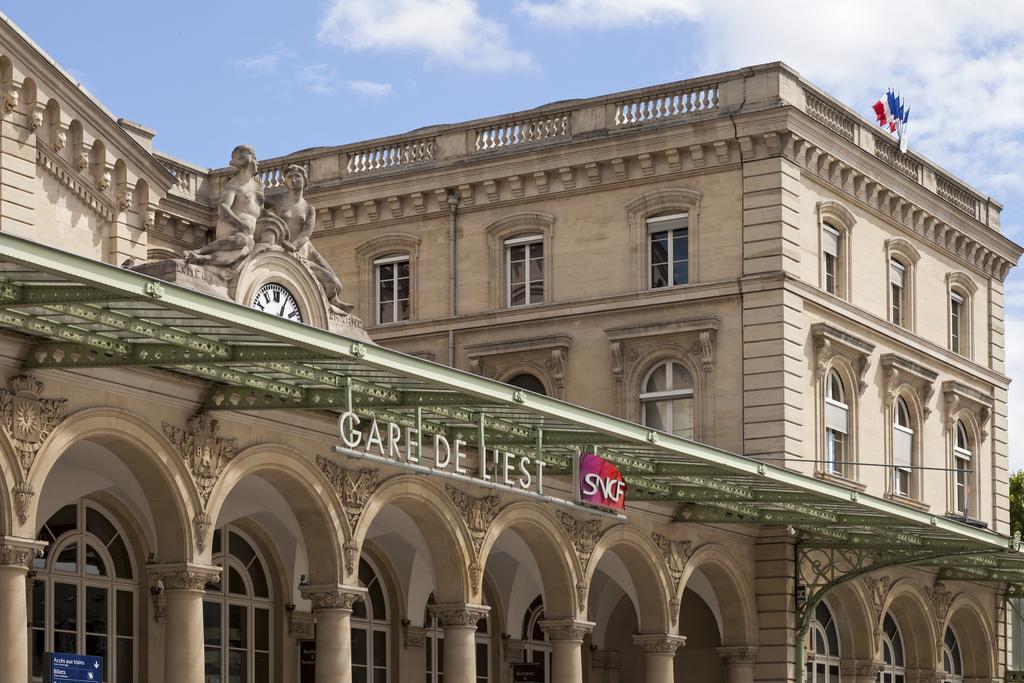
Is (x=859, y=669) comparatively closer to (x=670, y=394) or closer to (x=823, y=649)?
(x=823, y=649)

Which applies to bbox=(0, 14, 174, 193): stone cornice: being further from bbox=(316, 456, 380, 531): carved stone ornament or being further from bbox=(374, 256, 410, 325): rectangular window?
bbox=(374, 256, 410, 325): rectangular window

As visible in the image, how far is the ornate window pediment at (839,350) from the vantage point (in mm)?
46625

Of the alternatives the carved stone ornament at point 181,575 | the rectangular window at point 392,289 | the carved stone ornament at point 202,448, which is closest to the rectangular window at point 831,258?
the rectangular window at point 392,289

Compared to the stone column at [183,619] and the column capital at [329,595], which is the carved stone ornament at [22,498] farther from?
the column capital at [329,595]

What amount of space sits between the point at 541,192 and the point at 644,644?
1233cm

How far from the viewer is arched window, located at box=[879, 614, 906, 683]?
5159 cm

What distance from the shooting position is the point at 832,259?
48469 millimetres

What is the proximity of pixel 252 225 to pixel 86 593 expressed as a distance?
22.5 feet

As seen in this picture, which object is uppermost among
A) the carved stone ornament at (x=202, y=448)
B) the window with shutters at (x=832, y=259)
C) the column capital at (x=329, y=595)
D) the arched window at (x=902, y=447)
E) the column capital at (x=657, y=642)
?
the window with shutters at (x=832, y=259)

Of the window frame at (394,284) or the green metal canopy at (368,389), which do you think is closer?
the green metal canopy at (368,389)

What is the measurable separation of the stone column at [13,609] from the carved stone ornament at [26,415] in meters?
1.04

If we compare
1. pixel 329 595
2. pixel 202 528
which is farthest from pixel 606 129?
pixel 202 528

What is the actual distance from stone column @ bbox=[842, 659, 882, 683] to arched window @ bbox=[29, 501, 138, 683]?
19.3 m

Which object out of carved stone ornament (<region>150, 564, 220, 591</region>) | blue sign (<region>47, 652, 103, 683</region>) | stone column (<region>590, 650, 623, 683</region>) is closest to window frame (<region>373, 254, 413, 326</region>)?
stone column (<region>590, 650, 623, 683</region>)
